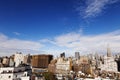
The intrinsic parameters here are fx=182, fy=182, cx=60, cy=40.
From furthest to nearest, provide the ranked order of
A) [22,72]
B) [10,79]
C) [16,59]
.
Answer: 1. [16,59]
2. [22,72]
3. [10,79]

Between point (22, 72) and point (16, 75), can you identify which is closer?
point (16, 75)

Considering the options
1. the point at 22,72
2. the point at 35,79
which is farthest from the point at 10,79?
the point at 35,79

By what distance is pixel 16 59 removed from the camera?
18488 cm

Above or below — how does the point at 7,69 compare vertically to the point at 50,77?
above

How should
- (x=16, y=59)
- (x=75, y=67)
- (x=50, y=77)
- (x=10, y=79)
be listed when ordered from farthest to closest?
1. (x=75, y=67)
2. (x=16, y=59)
3. (x=50, y=77)
4. (x=10, y=79)

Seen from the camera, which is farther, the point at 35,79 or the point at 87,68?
the point at 87,68

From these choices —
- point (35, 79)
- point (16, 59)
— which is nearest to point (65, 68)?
point (16, 59)

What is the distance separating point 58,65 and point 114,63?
61.3 metres

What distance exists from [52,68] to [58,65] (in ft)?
27.1

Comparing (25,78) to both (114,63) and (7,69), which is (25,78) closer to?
(7,69)

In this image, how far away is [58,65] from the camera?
19875 cm

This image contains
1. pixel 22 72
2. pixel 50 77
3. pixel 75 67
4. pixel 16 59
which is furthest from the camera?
pixel 75 67

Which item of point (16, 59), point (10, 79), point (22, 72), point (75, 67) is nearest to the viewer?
point (10, 79)

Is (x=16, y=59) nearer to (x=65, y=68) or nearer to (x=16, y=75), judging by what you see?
(x=65, y=68)
